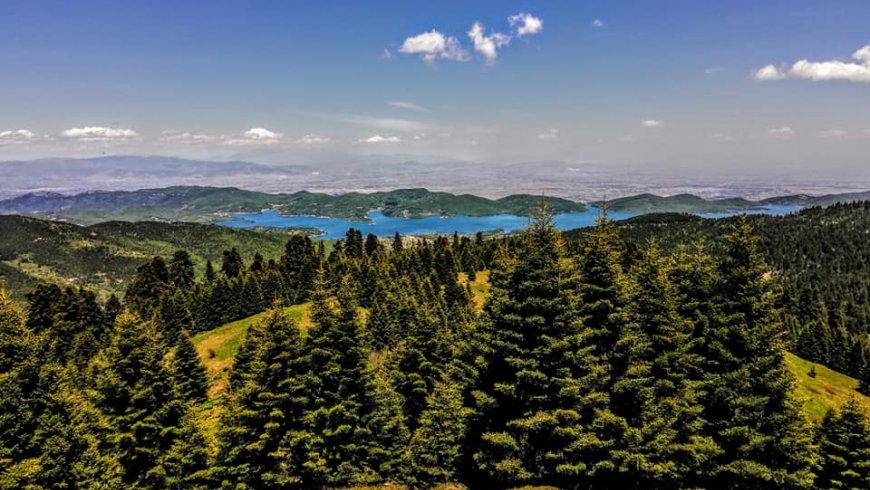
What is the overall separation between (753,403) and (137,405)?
38.3m

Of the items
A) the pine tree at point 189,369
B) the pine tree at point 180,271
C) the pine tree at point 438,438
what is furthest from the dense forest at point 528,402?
the pine tree at point 180,271

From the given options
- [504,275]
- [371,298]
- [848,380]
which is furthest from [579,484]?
[848,380]

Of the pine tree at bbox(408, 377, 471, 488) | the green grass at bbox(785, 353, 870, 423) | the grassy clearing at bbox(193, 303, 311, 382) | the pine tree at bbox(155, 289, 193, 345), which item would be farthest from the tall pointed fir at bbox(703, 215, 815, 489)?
the pine tree at bbox(155, 289, 193, 345)

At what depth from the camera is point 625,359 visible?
2369 centimetres

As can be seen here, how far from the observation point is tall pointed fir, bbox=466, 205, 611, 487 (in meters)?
21.5

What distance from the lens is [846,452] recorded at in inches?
1244

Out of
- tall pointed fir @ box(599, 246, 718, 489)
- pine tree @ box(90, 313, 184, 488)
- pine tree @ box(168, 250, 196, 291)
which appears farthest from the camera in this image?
pine tree @ box(168, 250, 196, 291)

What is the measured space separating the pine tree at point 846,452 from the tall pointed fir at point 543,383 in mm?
23473

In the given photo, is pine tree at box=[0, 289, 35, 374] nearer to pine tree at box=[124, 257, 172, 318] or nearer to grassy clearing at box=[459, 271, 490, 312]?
grassy clearing at box=[459, 271, 490, 312]

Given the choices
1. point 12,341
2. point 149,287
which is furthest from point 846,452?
point 149,287

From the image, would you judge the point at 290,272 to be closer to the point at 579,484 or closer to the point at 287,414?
the point at 287,414

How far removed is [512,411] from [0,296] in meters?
32.3

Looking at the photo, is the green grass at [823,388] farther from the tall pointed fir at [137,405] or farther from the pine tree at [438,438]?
the tall pointed fir at [137,405]

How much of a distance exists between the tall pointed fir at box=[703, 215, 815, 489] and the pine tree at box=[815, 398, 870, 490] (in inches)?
408
